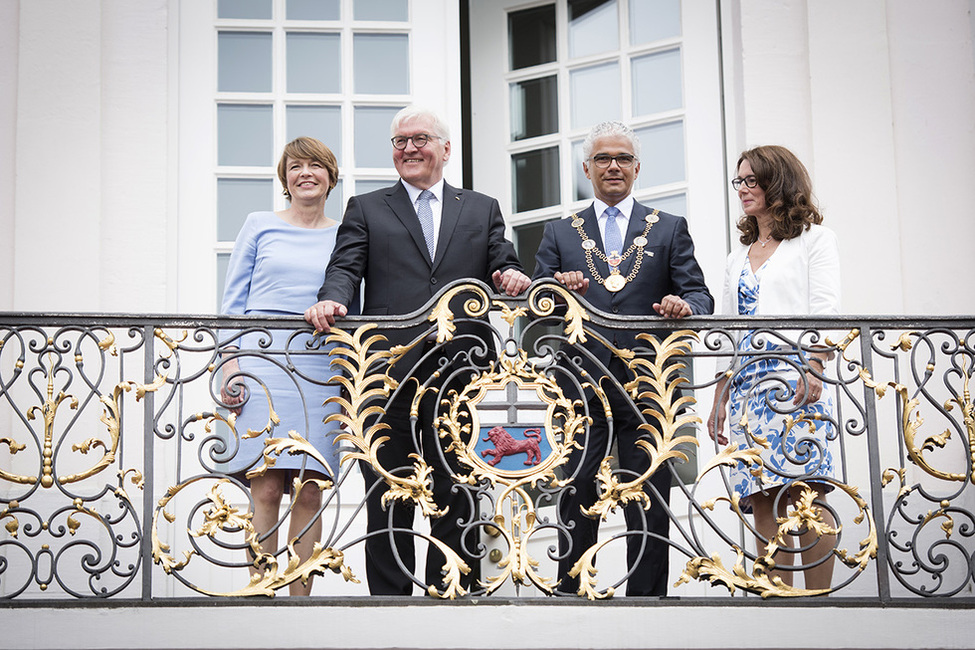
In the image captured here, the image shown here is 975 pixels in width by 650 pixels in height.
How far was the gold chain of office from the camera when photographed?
6.00 meters

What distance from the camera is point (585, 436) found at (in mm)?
5773

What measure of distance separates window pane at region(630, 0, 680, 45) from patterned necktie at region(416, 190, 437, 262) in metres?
2.77

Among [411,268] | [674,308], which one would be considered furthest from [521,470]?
[411,268]

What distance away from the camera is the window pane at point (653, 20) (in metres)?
8.33

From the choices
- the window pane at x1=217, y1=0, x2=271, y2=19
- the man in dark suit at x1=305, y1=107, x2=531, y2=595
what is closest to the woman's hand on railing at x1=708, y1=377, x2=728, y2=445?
the man in dark suit at x1=305, y1=107, x2=531, y2=595

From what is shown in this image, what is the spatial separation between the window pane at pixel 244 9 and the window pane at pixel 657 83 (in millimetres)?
2171

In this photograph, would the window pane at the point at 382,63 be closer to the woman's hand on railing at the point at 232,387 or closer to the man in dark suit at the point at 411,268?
the man in dark suit at the point at 411,268

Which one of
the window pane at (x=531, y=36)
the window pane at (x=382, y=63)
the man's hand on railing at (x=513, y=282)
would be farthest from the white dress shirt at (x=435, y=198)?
the window pane at (x=531, y=36)

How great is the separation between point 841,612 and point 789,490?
55cm

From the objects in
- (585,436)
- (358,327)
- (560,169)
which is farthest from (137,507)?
(560,169)

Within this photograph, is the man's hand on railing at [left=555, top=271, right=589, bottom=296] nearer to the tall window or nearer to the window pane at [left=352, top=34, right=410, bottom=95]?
the tall window

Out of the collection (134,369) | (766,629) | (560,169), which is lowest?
(766,629)

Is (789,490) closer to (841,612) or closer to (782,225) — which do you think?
(841,612)

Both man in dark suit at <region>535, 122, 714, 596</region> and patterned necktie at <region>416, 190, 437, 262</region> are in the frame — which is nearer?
man in dark suit at <region>535, 122, 714, 596</region>
